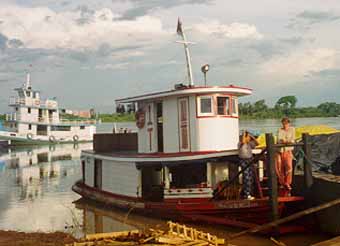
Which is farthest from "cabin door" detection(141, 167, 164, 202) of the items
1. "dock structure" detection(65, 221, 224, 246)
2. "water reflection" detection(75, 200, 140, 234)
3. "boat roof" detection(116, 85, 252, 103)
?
"dock structure" detection(65, 221, 224, 246)

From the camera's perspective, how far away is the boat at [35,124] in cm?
5572

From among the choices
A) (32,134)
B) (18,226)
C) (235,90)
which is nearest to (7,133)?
(32,134)

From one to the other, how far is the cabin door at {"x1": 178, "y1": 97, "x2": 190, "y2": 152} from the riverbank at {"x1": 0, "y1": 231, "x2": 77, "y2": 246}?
15.1ft

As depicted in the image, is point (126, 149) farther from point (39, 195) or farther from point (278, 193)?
point (278, 193)

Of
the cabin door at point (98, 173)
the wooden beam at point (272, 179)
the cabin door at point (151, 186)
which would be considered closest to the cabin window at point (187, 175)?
the cabin door at point (151, 186)

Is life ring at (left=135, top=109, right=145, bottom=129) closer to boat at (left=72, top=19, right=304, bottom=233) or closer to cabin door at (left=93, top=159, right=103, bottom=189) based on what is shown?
boat at (left=72, top=19, right=304, bottom=233)

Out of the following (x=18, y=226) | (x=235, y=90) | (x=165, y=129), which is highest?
(x=235, y=90)

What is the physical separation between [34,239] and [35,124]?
1872 inches

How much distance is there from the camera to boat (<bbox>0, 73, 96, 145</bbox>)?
5572 centimetres

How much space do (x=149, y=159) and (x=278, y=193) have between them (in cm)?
412

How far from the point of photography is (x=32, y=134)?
5719 centimetres

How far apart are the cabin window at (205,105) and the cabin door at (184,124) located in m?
0.43

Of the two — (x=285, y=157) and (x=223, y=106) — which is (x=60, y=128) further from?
(x=285, y=157)

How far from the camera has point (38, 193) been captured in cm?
2266
